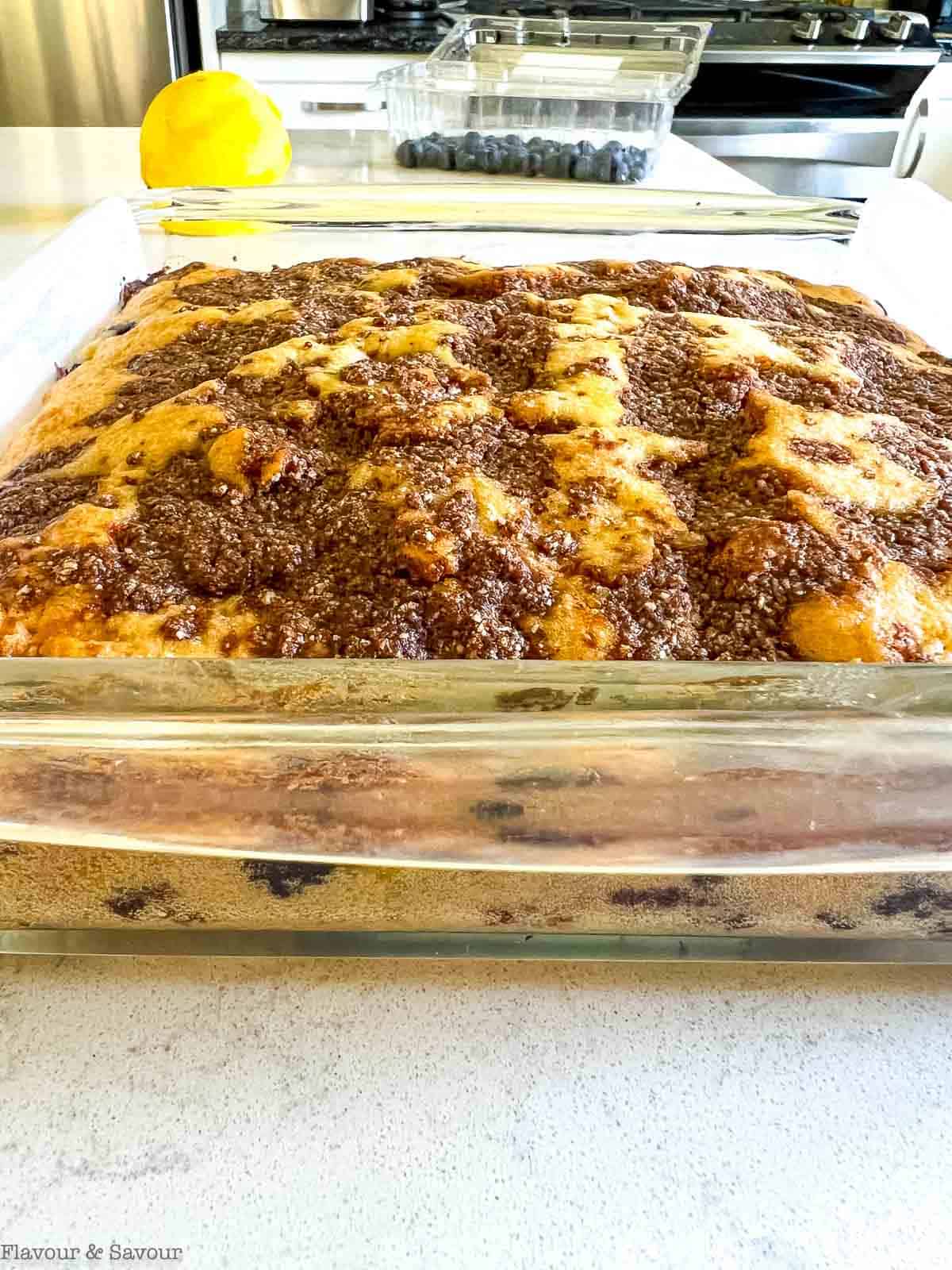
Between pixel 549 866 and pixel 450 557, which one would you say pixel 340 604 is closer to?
pixel 450 557

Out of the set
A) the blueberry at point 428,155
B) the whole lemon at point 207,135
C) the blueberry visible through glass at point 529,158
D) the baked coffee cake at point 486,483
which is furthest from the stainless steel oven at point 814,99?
the baked coffee cake at point 486,483

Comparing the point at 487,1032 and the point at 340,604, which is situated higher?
the point at 340,604

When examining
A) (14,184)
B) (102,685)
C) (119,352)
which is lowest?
(14,184)

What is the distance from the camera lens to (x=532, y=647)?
29.6 inches

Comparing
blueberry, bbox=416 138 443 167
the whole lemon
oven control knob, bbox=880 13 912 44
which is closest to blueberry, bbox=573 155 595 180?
blueberry, bbox=416 138 443 167

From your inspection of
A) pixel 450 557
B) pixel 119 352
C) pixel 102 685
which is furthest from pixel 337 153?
pixel 102 685

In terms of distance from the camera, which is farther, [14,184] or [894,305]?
[14,184]

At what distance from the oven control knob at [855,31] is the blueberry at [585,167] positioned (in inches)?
81.3

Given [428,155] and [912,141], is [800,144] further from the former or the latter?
[428,155]

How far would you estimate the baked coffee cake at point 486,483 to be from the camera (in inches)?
29.9

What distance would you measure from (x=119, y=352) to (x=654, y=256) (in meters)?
0.79

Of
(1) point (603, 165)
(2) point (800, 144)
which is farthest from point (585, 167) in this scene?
(2) point (800, 144)

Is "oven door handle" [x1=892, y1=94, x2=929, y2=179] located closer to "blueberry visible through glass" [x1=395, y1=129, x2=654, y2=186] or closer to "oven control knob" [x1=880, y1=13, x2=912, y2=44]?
"oven control knob" [x1=880, y1=13, x2=912, y2=44]

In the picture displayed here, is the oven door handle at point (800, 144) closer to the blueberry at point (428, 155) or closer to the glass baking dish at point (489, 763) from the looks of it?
the blueberry at point (428, 155)
